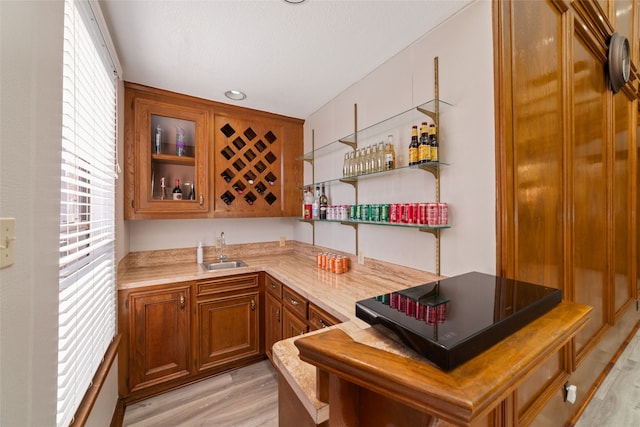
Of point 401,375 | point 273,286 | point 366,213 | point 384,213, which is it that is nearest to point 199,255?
point 273,286

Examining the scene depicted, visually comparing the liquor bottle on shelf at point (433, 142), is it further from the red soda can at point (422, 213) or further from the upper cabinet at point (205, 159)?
the upper cabinet at point (205, 159)

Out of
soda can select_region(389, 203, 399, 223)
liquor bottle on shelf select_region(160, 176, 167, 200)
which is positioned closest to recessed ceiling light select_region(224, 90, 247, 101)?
liquor bottle on shelf select_region(160, 176, 167, 200)

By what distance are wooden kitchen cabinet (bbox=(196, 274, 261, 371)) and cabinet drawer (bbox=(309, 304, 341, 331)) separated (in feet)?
2.82

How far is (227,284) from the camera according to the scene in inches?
87.0

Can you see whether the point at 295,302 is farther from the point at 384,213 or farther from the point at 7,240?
the point at 7,240

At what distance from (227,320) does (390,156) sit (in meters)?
1.92

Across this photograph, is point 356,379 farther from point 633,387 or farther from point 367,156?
point 633,387

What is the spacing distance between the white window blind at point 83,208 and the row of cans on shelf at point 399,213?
156 cm

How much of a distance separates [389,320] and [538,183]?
126cm

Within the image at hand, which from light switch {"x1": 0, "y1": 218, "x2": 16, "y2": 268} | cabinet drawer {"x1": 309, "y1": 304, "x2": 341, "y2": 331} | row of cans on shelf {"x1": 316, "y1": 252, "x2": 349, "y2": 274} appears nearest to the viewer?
light switch {"x1": 0, "y1": 218, "x2": 16, "y2": 268}

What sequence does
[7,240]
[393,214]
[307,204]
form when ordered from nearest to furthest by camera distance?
[7,240] → [393,214] → [307,204]

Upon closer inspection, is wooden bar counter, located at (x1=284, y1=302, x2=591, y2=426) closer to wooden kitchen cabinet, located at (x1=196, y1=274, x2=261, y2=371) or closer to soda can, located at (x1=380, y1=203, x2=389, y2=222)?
soda can, located at (x1=380, y1=203, x2=389, y2=222)

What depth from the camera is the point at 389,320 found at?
2.01 ft

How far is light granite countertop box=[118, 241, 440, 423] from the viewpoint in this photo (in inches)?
25.5
